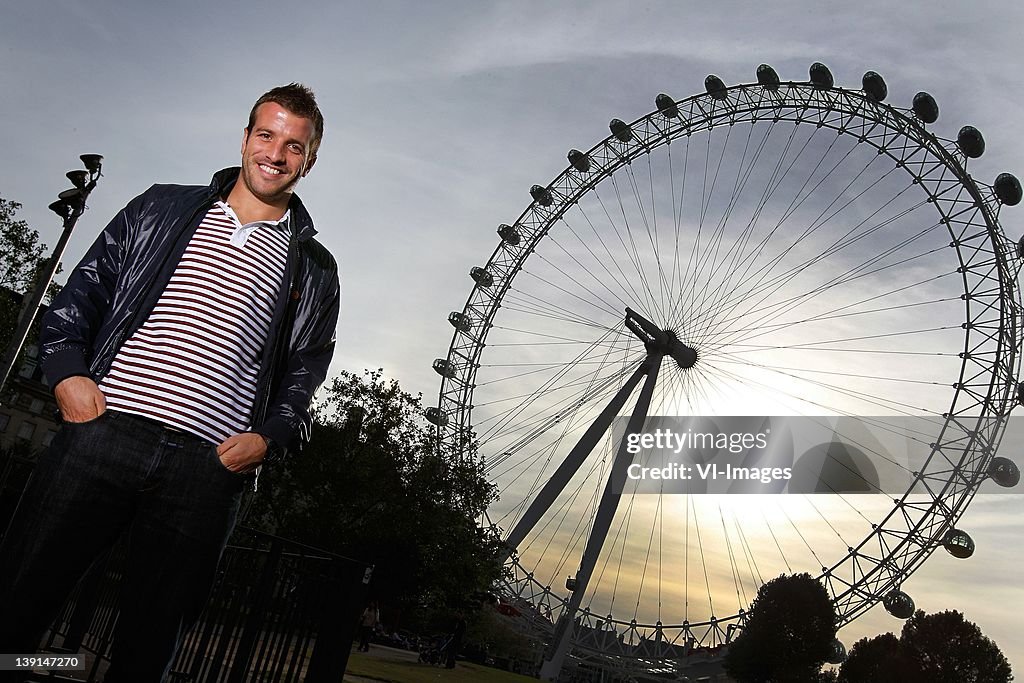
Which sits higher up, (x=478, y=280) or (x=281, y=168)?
(x=478, y=280)

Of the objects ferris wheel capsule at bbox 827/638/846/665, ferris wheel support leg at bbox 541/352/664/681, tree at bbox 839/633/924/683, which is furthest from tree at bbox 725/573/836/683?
ferris wheel support leg at bbox 541/352/664/681

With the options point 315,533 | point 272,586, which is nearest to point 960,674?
point 315,533

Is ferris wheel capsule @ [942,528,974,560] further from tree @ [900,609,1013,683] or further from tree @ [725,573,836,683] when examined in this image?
tree @ [900,609,1013,683]

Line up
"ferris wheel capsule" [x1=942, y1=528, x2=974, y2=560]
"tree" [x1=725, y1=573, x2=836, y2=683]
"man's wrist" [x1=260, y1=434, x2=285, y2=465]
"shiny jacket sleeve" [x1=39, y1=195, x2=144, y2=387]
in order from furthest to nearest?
1. "tree" [x1=725, y1=573, x2=836, y2=683]
2. "ferris wheel capsule" [x1=942, y1=528, x2=974, y2=560]
3. "man's wrist" [x1=260, y1=434, x2=285, y2=465]
4. "shiny jacket sleeve" [x1=39, y1=195, x2=144, y2=387]

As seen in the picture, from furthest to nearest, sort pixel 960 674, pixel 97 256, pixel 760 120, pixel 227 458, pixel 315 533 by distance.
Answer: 1. pixel 960 674
2. pixel 760 120
3. pixel 315 533
4. pixel 97 256
5. pixel 227 458

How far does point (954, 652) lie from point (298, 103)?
5674 centimetres

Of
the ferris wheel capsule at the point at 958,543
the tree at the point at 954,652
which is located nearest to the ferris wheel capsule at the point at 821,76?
the ferris wheel capsule at the point at 958,543

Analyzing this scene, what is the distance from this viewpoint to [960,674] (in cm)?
→ 4738

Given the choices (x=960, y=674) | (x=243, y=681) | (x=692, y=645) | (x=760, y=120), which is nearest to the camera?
(x=243, y=681)

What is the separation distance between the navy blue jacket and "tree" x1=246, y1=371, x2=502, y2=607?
2311 centimetres

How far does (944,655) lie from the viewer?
48.2m

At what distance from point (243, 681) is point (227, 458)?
8.51ft

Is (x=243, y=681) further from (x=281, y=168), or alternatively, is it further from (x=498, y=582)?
(x=498, y=582)

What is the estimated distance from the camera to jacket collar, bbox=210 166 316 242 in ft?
8.89
